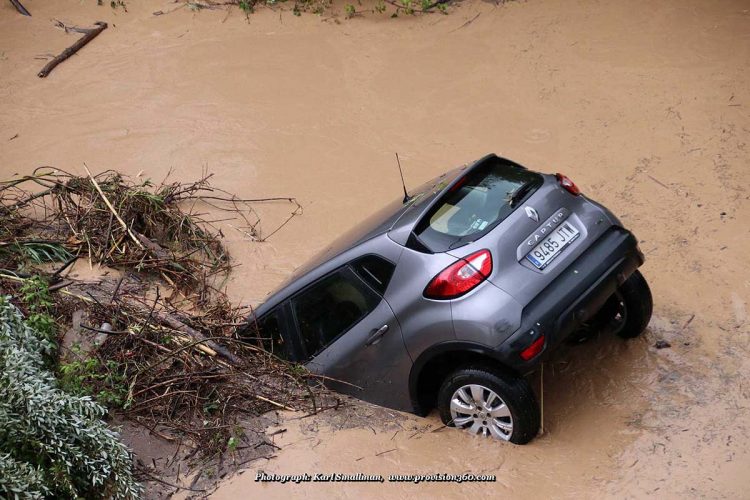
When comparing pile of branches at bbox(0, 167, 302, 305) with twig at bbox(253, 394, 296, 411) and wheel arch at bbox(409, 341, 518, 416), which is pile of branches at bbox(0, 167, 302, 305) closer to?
twig at bbox(253, 394, 296, 411)

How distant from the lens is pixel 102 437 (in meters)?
4.34

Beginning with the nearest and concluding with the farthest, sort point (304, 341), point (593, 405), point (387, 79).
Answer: point (593, 405) < point (304, 341) < point (387, 79)

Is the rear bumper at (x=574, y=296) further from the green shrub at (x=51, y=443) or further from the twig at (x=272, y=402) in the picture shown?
the green shrub at (x=51, y=443)

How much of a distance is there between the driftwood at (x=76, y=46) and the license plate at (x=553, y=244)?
30.3 ft

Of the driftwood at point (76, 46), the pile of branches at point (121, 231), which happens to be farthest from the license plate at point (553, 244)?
the driftwood at point (76, 46)

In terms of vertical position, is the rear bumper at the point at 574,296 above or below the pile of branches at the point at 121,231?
above

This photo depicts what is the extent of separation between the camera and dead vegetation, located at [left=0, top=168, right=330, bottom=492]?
17.2ft

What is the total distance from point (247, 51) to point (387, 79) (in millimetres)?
2299

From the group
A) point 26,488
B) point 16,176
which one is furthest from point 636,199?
point 16,176

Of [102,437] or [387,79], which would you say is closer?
[102,437]

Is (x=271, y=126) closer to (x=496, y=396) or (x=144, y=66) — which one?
(x=144, y=66)

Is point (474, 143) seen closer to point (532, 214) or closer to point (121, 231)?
point (121, 231)

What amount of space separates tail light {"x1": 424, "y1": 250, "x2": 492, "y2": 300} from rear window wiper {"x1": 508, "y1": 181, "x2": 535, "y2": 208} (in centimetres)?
47

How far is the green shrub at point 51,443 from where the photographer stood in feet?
13.3
